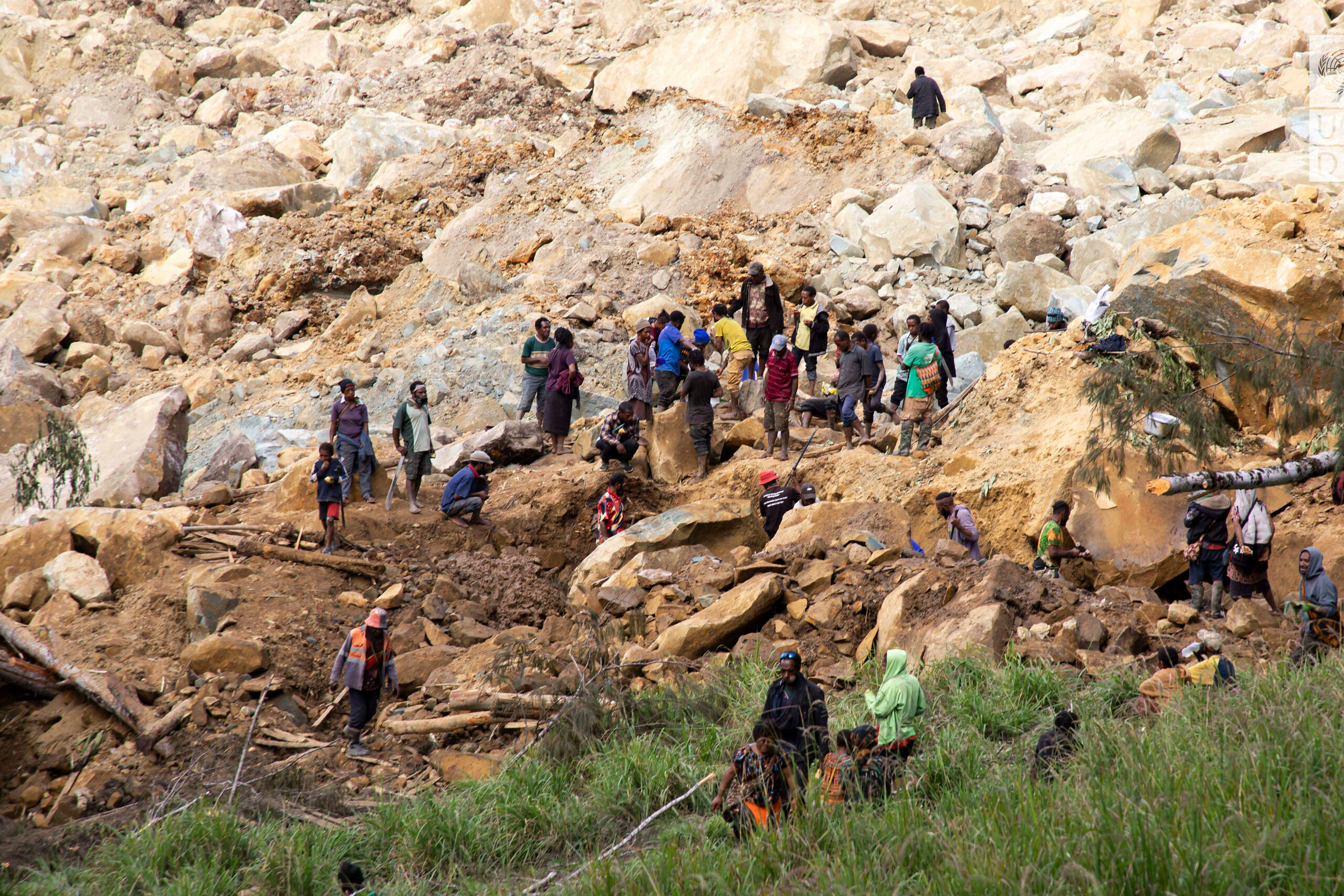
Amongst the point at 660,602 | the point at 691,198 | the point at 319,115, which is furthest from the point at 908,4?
the point at 660,602

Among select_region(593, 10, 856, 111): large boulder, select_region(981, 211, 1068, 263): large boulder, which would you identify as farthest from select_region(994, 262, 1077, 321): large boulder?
select_region(593, 10, 856, 111): large boulder

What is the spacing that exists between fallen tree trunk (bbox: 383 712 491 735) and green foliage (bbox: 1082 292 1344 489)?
5198 mm

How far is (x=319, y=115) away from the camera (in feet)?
93.7

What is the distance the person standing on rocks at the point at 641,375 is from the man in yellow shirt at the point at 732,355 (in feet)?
4.10

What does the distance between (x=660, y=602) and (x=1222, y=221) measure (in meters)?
7.73

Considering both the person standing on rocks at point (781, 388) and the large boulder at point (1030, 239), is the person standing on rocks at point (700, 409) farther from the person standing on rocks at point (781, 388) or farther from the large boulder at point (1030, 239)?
the large boulder at point (1030, 239)

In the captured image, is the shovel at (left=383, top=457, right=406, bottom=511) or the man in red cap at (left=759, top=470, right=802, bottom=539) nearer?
the man in red cap at (left=759, top=470, right=802, bottom=539)

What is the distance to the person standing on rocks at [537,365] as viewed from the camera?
13.4 m

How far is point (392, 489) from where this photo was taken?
11711 mm

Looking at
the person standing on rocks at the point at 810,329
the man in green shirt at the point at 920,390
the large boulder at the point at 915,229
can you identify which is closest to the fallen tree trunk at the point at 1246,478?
the man in green shirt at the point at 920,390

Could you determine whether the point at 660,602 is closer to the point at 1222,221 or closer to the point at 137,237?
the point at 1222,221

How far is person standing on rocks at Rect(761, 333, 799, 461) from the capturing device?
11453mm

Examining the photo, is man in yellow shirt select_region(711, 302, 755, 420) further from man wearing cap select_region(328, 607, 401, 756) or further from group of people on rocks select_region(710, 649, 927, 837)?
group of people on rocks select_region(710, 649, 927, 837)

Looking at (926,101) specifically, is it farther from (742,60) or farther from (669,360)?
(669,360)
